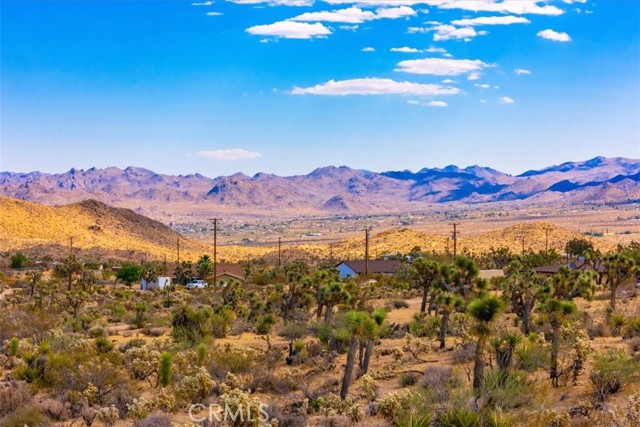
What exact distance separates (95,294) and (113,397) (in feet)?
133

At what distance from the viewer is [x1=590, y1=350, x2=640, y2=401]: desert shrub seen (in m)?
19.0

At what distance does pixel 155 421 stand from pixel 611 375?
11.7 meters

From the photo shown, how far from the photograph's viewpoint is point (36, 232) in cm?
12812

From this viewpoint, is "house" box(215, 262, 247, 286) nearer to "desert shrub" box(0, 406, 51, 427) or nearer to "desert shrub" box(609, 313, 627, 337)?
"desert shrub" box(609, 313, 627, 337)

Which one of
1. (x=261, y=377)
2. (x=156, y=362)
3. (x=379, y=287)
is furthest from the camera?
(x=379, y=287)

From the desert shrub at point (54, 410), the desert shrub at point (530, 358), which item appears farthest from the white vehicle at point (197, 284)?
the desert shrub at point (54, 410)

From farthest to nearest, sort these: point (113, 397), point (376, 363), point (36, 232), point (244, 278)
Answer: point (36, 232), point (244, 278), point (376, 363), point (113, 397)

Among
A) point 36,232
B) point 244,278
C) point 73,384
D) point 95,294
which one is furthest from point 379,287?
point 36,232

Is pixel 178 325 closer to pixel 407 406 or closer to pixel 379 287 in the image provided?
pixel 407 406

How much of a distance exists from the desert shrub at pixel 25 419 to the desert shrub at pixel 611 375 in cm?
1378

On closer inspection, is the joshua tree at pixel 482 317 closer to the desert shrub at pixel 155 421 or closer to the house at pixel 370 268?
the desert shrub at pixel 155 421

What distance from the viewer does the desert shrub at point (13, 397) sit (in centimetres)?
1836

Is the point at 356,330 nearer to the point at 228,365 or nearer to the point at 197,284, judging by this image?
the point at 228,365

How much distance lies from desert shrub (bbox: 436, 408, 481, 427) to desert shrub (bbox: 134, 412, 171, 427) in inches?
237
